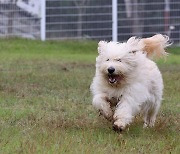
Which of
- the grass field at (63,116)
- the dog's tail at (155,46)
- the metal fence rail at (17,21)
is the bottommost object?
the grass field at (63,116)

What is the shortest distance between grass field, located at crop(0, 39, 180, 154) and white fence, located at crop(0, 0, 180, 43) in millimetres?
5067

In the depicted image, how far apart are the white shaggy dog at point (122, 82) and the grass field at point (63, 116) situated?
22 cm

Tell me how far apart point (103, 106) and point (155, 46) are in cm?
158

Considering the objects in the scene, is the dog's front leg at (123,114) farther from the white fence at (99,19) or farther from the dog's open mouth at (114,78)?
the white fence at (99,19)

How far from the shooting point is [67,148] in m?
5.46

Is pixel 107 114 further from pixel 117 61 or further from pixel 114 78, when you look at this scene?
pixel 117 61

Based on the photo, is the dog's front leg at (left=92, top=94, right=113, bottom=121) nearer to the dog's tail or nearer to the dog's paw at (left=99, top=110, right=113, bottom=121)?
the dog's paw at (left=99, top=110, right=113, bottom=121)

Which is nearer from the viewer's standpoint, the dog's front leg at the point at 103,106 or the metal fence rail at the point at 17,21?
the dog's front leg at the point at 103,106

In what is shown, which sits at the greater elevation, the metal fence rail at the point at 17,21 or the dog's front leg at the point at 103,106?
the metal fence rail at the point at 17,21

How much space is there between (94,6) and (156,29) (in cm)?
225

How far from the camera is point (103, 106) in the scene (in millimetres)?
6836

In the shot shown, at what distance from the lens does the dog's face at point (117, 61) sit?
22.2 feet

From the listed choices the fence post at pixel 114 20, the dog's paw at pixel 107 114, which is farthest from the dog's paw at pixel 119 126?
the fence post at pixel 114 20

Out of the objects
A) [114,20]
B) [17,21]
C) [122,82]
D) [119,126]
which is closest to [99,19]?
[114,20]
